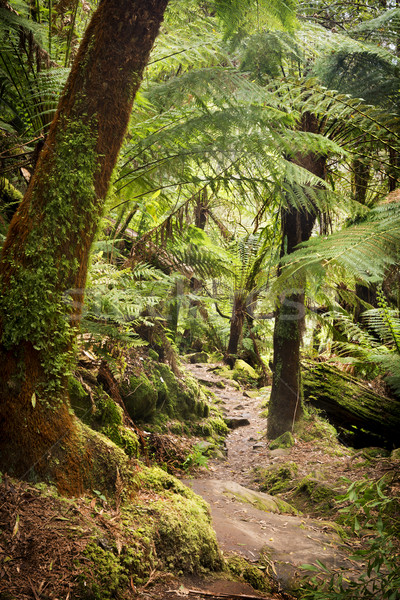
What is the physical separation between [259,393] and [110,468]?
568 cm

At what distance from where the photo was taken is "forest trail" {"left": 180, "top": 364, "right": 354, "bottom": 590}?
6.27 feet

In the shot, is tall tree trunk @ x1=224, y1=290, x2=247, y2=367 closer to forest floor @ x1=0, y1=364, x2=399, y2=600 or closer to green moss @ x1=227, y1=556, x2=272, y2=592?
forest floor @ x1=0, y1=364, x2=399, y2=600

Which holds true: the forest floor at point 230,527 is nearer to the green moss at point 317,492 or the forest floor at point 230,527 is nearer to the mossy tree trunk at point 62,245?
the green moss at point 317,492

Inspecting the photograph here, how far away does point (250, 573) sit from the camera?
168cm

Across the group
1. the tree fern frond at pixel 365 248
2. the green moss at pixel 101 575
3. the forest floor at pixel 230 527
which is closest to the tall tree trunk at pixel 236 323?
the forest floor at pixel 230 527

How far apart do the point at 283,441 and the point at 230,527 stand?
215cm

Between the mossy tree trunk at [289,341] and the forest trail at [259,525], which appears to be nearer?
the forest trail at [259,525]

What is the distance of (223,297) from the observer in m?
9.09

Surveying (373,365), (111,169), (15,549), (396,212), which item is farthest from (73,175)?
(373,365)

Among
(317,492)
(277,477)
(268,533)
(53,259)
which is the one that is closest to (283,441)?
(277,477)

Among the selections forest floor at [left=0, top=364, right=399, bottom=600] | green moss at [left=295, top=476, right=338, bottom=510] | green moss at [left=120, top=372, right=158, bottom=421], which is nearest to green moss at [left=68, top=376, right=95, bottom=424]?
forest floor at [left=0, top=364, right=399, bottom=600]

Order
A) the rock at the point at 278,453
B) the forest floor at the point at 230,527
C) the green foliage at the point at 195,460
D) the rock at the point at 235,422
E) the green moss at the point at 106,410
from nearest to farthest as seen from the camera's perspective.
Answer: the forest floor at the point at 230,527
the green moss at the point at 106,410
the green foliage at the point at 195,460
the rock at the point at 278,453
the rock at the point at 235,422

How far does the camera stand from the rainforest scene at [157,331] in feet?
4.26

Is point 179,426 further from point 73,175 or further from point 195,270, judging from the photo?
point 73,175
